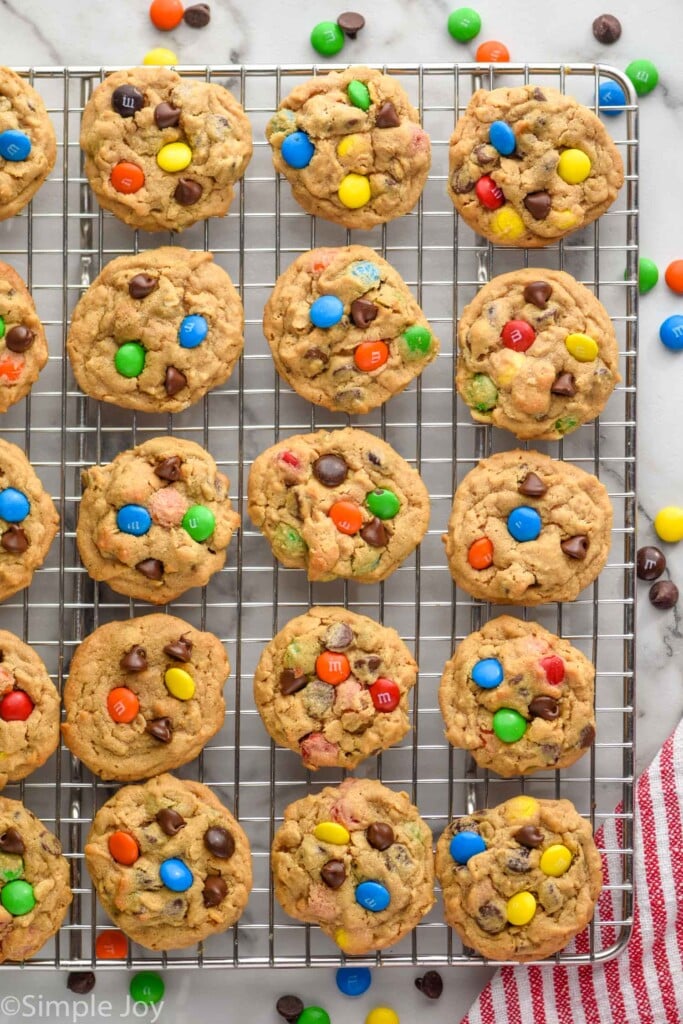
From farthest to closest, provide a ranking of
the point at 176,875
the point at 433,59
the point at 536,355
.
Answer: the point at 433,59 → the point at 536,355 → the point at 176,875

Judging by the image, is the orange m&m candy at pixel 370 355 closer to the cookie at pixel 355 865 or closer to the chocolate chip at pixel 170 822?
the cookie at pixel 355 865

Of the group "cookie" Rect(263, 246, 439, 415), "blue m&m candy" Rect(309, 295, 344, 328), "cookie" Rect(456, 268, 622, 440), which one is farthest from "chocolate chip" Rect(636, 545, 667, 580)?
"blue m&m candy" Rect(309, 295, 344, 328)

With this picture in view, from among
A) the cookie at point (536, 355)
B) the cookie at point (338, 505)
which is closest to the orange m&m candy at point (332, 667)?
the cookie at point (338, 505)

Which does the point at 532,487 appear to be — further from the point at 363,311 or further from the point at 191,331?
the point at 191,331

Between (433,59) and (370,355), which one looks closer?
(370,355)

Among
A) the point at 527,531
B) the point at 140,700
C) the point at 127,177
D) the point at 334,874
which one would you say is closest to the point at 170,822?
→ the point at 140,700

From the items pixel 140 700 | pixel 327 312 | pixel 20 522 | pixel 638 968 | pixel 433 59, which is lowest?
pixel 638 968
